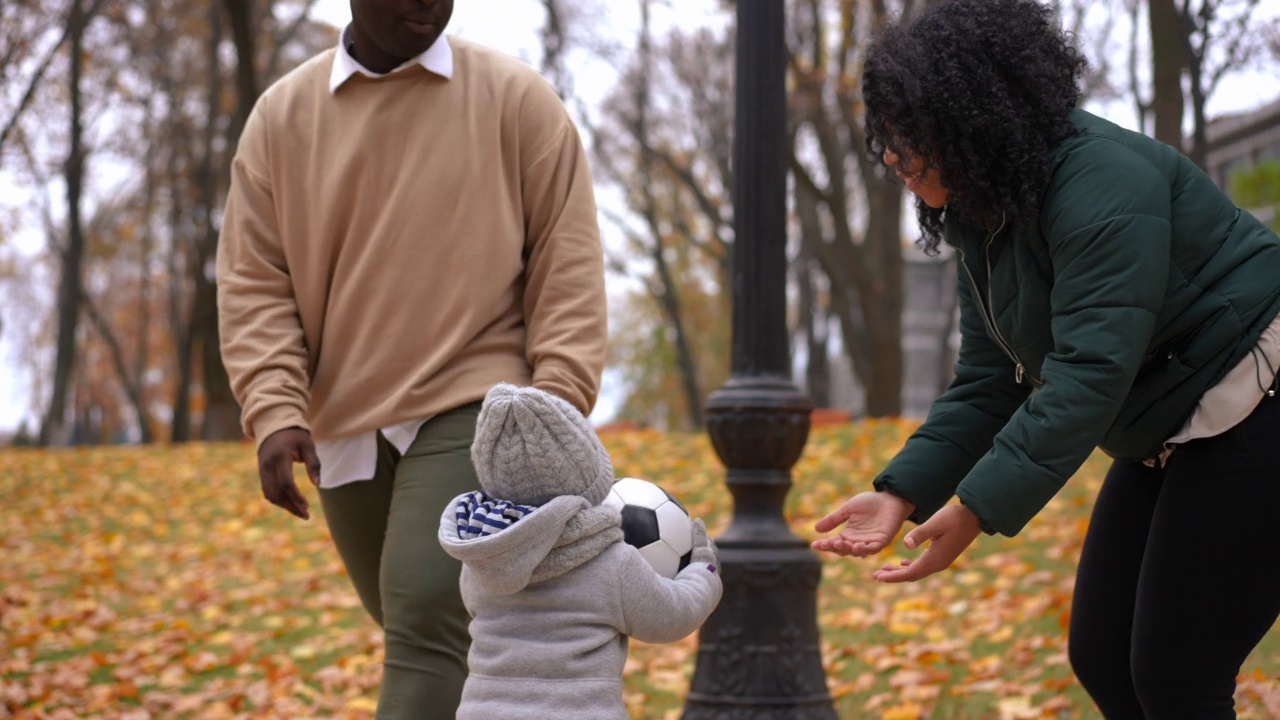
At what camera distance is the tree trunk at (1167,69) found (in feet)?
28.3

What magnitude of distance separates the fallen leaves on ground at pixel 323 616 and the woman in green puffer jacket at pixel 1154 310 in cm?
289

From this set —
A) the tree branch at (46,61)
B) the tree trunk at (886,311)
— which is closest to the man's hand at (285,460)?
the tree trunk at (886,311)

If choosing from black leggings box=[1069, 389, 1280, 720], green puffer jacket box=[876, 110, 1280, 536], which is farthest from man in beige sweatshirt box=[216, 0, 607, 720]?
black leggings box=[1069, 389, 1280, 720]

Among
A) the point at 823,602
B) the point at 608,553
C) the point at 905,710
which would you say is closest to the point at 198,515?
the point at 823,602

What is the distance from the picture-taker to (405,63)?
3.63m

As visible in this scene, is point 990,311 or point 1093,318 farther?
point 990,311

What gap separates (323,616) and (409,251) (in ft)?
19.0

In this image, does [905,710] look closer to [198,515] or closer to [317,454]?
[317,454]

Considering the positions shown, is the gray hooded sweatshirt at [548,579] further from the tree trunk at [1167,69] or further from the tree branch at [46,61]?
the tree branch at [46,61]

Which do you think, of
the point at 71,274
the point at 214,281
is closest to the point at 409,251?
the point at 214,281

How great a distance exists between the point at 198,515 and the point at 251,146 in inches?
384

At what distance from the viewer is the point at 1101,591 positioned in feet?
10.2

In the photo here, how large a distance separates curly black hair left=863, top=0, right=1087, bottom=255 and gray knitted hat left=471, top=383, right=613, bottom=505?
2.91ft

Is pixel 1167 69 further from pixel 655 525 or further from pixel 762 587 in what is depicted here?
pixel 655 525
